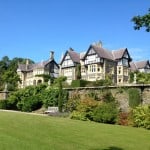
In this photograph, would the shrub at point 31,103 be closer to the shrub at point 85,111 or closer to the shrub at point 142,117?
the shrub at point 85,111

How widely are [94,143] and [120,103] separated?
1706cm

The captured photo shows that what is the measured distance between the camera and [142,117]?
76.2 feet

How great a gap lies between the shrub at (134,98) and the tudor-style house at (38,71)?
47914 millimetres

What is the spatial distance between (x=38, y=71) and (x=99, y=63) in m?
21.1

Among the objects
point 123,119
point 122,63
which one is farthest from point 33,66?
point 123,119

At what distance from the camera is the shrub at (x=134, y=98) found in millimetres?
28516

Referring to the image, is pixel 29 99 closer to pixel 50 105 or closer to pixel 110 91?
pixel 50 105

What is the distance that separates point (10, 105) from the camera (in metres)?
39.7

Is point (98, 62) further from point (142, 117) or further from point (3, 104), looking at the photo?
point (142, 117)

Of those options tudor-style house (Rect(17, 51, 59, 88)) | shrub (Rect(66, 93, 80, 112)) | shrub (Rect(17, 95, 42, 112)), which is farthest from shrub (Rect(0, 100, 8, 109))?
tudor-style house (Rect(17, 51, 59, 88))

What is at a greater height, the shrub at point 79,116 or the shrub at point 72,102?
the shrub at point 72,102

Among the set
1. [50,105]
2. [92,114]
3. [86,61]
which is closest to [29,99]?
[50,105]

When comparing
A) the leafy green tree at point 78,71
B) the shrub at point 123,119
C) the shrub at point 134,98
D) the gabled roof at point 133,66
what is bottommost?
the shrub at point 123,119

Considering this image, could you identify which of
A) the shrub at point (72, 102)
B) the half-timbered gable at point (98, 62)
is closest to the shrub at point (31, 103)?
the shrub at point (72, 102)
